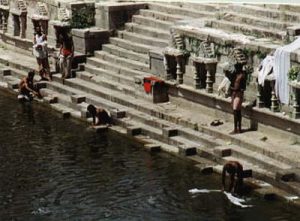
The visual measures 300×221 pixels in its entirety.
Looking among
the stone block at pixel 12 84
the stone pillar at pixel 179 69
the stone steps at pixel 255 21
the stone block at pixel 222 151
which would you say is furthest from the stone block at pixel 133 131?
the stone block at pixel 12 84

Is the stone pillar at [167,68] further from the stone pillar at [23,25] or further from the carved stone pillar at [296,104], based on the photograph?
the stone pillar at [23,25]

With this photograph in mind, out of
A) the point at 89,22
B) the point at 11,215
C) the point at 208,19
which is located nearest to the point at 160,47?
the point at 208,19

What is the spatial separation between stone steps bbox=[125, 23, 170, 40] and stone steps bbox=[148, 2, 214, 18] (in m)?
0.90

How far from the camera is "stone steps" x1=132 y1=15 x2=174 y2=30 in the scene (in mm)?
29391

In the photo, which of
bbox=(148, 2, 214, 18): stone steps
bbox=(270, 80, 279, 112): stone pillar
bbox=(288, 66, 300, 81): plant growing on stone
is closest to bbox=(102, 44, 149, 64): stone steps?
bbox=(148, 2, 214, 18): stone steps

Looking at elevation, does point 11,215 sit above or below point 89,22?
below

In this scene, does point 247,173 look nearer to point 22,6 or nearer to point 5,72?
point 5,72

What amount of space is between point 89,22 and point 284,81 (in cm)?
1102

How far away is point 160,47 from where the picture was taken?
28.4 m

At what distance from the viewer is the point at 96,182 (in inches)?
851

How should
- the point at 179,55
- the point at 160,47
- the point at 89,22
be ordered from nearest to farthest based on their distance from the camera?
the point at 179,55 → the point at 160,47 → the point at 89,22

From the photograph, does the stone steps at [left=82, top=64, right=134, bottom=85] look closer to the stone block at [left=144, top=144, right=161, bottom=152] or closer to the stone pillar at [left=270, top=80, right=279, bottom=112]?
the stone block at [left=144, top=144, right=161, bottom=152]

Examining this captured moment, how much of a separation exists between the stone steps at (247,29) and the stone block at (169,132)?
334 centimetres

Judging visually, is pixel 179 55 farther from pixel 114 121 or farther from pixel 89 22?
pixel 89 22
